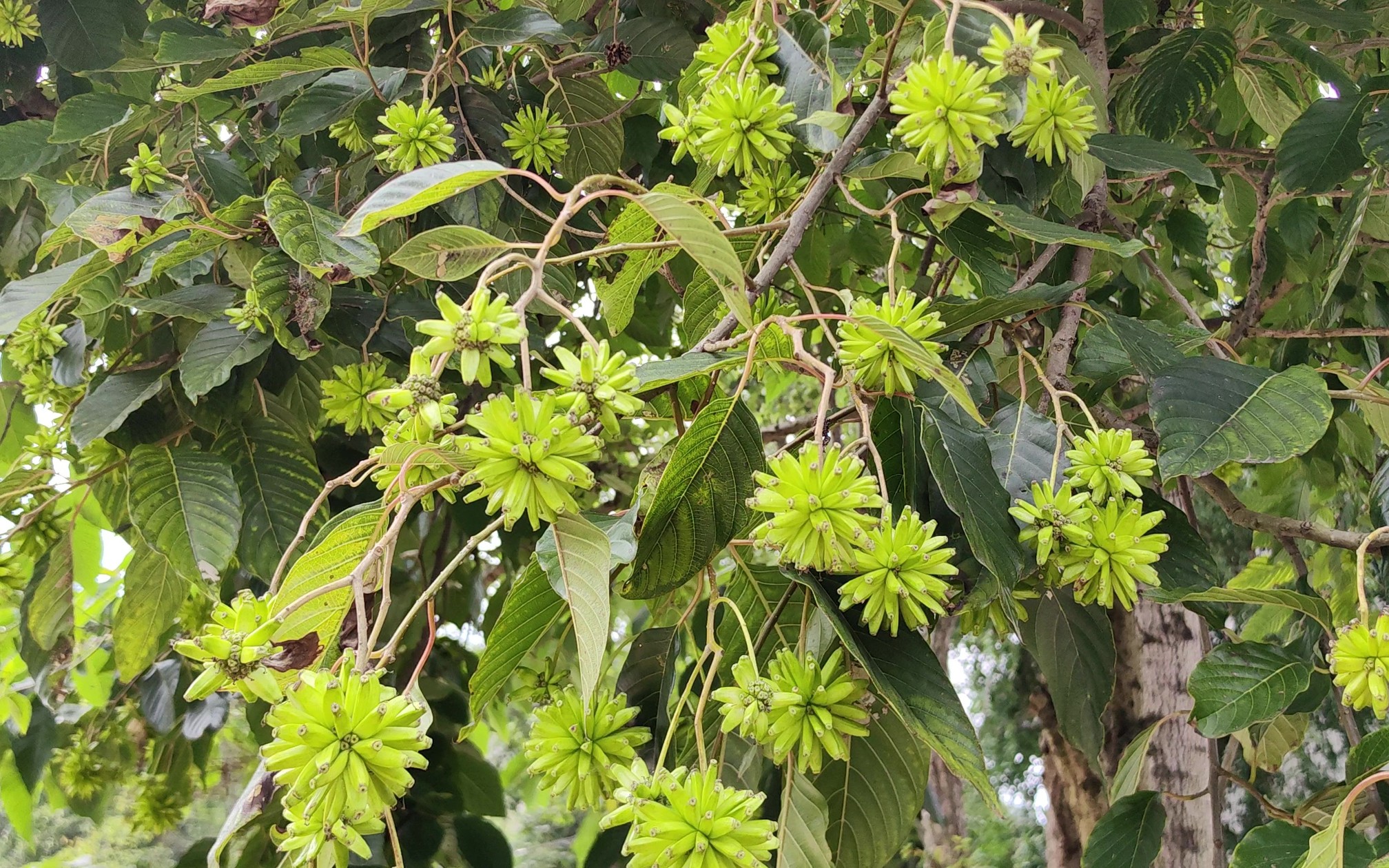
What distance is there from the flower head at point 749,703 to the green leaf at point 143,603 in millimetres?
884

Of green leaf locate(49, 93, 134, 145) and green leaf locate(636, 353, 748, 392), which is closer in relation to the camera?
green leaf locate(636, 353, 748, 392)

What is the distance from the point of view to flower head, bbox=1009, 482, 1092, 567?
604 millimetres

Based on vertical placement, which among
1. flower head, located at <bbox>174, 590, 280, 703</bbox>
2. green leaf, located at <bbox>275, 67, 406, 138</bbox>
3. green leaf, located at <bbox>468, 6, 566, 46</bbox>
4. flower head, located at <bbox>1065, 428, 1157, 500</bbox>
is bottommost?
flower head, located at <bbox>1065, 428, 1157, 500</bbox>

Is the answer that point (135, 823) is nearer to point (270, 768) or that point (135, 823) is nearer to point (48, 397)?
point (48, 397)

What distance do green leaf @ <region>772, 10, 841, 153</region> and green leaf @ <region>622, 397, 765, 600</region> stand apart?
249 millimetres

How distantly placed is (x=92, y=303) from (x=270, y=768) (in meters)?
0.76

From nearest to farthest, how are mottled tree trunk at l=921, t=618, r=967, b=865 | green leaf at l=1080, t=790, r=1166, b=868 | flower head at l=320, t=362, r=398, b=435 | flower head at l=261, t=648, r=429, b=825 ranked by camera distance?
flower head at l=261, t=648, r=429, b=825 < green leaf at l=1080, t=790, r=1166, b=868 < flower head at l=320, t=362, r=398, b=435 < mottled tree trunk at l=921, t=618, r=967, b=865

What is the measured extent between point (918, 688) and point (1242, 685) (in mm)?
318

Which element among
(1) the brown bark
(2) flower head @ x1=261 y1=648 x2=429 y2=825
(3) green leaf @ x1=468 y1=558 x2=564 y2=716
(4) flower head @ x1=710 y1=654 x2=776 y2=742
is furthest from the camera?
(1) the brown bark

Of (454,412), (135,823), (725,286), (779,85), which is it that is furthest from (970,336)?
(135,823)

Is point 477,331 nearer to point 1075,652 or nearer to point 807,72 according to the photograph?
point 807,72

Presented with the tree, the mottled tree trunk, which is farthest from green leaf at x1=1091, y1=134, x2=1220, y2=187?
the mottled tree trunk

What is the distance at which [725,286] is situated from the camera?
0.57 meters

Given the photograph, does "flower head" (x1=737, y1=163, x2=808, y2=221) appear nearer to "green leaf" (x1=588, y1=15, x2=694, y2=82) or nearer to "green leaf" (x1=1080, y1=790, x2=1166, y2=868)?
"green leaf" (x1=588, y1=15, x2=694, y2=82)
